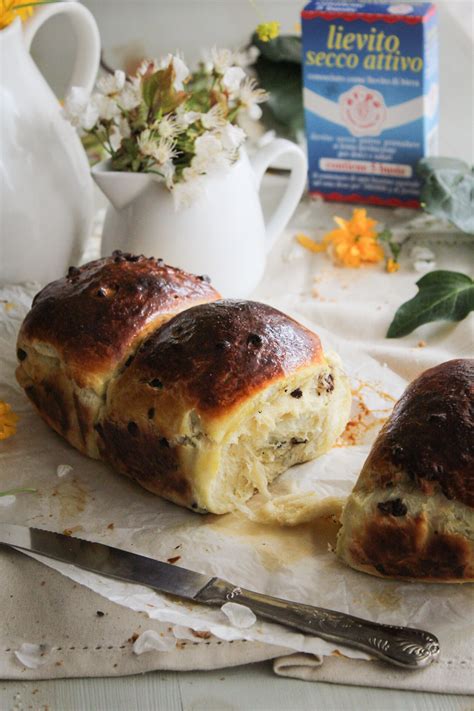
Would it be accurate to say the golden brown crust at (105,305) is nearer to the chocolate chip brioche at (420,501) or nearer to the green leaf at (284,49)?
the chocolate chip brioche at (420,501)

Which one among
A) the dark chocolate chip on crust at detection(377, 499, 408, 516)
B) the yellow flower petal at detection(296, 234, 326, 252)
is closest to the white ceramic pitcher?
the yellow flower petal at detection(296, 234, 326, 252)

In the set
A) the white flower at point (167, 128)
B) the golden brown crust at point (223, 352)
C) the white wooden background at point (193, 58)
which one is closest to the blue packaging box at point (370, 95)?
the white wooden background at point (193, 58)

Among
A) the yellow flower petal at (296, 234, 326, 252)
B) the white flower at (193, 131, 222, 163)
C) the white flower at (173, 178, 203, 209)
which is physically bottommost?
the yellow flower petal at (296, 234, 326, 252)

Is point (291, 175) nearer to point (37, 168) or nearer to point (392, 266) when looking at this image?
point (392, 266)

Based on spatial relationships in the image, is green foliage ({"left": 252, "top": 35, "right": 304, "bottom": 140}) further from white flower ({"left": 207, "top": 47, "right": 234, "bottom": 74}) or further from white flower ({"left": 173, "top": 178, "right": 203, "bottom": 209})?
white flower ({"left": 173, "top": 178, "right": 203, "bottom": 209})

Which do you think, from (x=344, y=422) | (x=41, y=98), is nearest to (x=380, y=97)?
(x=41, y=98)

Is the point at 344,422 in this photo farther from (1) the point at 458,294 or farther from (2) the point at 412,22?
(2) the point at 412,22

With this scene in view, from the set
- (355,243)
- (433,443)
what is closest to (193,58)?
(355,243)
